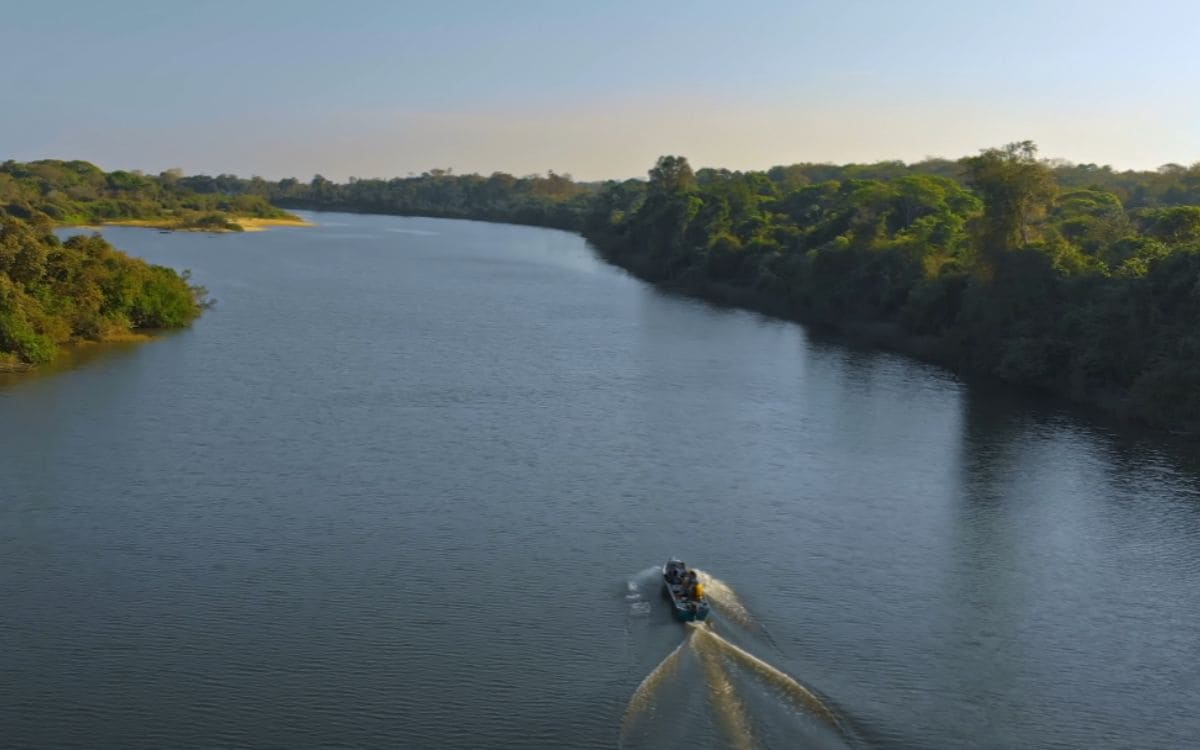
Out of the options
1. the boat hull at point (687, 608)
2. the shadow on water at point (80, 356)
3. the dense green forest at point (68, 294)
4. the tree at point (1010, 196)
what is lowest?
the boat hull at point (687, 608)

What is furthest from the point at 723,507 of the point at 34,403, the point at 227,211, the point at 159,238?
the point at 227,211

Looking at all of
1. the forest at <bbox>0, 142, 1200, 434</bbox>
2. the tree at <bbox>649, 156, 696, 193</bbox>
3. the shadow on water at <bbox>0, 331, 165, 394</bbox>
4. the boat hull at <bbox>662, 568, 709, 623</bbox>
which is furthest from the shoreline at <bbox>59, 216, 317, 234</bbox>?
the boat hull at <bbox>662, 568, 709, 623</bbox>

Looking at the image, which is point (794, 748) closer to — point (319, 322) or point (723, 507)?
point (723, 507)

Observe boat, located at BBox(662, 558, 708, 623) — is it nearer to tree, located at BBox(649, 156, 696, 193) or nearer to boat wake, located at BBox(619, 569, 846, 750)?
boat wake, located at BBox(619, 569, 846, 750)

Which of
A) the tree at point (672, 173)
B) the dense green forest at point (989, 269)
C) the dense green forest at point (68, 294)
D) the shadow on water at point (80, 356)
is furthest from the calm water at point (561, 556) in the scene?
the tree at point (672, 173)

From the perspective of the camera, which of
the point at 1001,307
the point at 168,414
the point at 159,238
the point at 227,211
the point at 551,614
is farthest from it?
the point at 227,211

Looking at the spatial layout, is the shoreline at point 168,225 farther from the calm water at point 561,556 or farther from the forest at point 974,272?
the calm water at point 561,556
